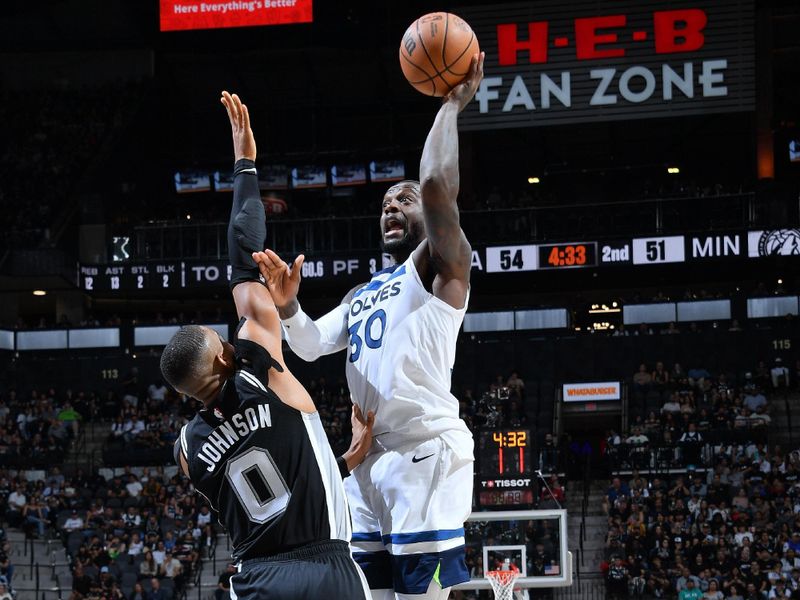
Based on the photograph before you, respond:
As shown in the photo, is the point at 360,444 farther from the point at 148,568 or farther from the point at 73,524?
the point at 73,524

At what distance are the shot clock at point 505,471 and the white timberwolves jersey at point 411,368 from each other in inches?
464

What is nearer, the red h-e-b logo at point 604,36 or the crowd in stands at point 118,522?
the crowd in stands at point 118,522

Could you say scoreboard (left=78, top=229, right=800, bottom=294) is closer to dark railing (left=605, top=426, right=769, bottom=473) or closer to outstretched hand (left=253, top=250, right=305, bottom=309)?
dark railing (left=605, top=426, right=769, bottom=473)

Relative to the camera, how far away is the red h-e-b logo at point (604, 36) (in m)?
31.8

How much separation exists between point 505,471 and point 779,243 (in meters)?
15.5

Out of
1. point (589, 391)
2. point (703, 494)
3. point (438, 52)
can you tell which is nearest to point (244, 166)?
point (438, 52)

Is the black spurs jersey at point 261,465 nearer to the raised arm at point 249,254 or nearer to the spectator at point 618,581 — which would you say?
the raised arm at point 249,254

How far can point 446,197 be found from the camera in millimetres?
5199

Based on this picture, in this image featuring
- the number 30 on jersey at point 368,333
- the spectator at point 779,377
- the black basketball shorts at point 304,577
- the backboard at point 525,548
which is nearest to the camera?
the black basketball shorts at point 304,577

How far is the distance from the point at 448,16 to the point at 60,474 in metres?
24.9

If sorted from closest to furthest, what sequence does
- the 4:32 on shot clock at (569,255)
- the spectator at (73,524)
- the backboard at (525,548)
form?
the backboard at (525,548) < the spectator at (73,524) < the 4:32 on shot clock at (569,255)

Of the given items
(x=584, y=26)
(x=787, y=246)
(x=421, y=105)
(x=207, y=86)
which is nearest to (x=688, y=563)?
(x=787, y=246)

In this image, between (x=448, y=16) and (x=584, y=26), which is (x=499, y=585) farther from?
(x=584, y=26)

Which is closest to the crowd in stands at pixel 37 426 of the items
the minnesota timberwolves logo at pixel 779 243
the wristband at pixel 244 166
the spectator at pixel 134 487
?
the spectator at pixel 134 487
